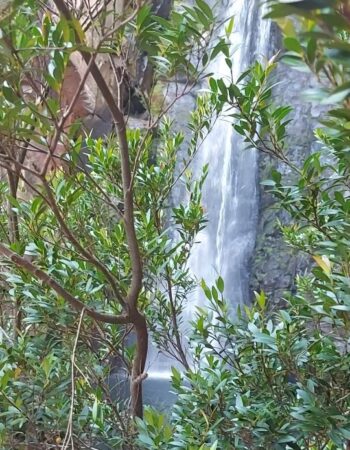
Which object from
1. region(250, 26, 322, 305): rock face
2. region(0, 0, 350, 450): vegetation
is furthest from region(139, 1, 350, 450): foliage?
region(250, 26, 322, 305): rock face

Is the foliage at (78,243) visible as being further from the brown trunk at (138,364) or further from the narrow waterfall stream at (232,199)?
the narrow waterfall stream at (232,199)

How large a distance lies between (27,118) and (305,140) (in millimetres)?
5179

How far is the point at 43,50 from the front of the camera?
31.9 inches

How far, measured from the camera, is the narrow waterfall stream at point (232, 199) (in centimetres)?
578

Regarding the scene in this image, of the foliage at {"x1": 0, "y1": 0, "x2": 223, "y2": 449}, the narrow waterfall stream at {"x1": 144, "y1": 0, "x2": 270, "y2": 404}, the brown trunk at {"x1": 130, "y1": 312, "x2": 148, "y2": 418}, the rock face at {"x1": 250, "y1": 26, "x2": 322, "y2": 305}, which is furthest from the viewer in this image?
the narrow waterfall stream at {"x1": 144, "y1": 0, "x2": 270, "y2": 404}

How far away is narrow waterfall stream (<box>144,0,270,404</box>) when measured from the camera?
5777mm

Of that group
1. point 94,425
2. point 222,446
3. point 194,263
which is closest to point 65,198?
point 94,425

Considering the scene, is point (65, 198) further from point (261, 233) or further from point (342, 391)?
point (261, 233)

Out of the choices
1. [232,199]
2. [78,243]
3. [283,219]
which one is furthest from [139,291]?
[232,199]

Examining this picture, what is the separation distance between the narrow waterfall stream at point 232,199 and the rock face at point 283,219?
10 cm

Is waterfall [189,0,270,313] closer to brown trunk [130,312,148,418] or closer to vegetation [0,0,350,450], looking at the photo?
vegetation [0,0,350,450]

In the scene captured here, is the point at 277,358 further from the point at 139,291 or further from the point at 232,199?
the point at 232,199

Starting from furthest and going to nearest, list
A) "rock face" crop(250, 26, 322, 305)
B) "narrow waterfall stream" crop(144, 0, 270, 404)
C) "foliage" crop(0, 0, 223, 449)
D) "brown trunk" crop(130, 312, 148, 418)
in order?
"narrow waterfall stream" crop(144, 0, 270, 404), "rock face" crop(250, 26, 322, 305), "brown trunk" crop(130, 312, 148, 418), "foliage" crop(0, 0, 223, 449)

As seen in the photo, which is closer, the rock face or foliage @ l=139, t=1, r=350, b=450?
foliage @ l=139, t=1, r=350, b=450
